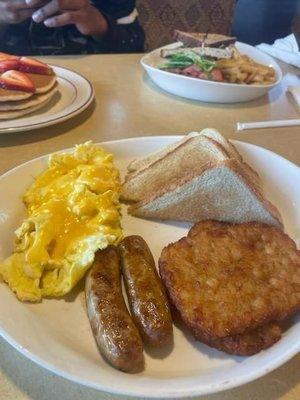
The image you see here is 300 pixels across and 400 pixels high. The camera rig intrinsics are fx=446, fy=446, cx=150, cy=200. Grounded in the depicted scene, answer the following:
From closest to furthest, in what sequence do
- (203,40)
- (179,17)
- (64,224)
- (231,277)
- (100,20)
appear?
(231,277) → (64,224) → (203,40) → (100,20) → (179,17)

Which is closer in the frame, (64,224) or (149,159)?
(64,224)

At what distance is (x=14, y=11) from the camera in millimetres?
2854

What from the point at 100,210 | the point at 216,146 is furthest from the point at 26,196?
the point at 216,146

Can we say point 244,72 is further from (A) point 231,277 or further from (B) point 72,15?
(A) point 231,277

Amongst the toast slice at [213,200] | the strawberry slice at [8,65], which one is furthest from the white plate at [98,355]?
the strawberry slice at [8,65]

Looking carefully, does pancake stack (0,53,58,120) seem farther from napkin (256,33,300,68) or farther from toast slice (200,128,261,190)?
napkin (256,33,300,68)

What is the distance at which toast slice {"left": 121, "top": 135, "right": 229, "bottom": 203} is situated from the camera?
1.64 meters

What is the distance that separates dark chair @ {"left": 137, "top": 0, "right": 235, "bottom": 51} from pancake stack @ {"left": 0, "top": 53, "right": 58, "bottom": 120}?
82.0 inches

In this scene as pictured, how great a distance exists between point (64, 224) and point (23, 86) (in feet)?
3.10

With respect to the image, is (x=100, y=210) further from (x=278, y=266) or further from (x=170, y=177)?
(x=278, y=266)

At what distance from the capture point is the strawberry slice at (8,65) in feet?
7.01

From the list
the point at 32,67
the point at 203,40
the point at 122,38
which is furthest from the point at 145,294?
the point at 122,38

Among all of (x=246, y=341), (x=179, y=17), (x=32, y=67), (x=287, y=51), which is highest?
(x=32, y=67)

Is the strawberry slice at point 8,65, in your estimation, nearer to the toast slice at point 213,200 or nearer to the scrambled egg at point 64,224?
the scrambled egg at point 64,224
